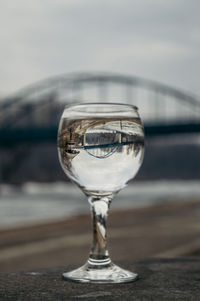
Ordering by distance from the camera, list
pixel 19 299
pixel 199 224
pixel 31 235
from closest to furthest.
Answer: pixel 19 299
pixel 31 235
pixel 199 224

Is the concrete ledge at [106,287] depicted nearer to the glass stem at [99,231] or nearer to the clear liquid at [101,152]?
the glass stem at [99,231]

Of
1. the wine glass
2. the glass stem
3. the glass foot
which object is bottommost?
the glass foot

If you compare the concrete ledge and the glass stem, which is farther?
the glass stem

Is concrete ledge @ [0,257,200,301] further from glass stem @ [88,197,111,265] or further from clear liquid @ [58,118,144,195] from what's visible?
clear liquid @ [58,118,144,195]

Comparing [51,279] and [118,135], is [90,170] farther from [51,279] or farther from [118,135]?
[51,279]


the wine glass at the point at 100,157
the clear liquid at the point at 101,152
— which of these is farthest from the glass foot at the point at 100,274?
the clear liquid at the point at 101,152

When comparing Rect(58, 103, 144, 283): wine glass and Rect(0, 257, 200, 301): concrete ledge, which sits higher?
Rect(58, 103, 144, 283): wine glass

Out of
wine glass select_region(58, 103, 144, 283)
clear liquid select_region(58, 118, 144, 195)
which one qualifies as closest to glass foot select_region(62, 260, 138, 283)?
wine glass select_region(58, 103, 144, 283)

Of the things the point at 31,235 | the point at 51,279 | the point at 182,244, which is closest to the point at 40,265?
the point at 182,244
